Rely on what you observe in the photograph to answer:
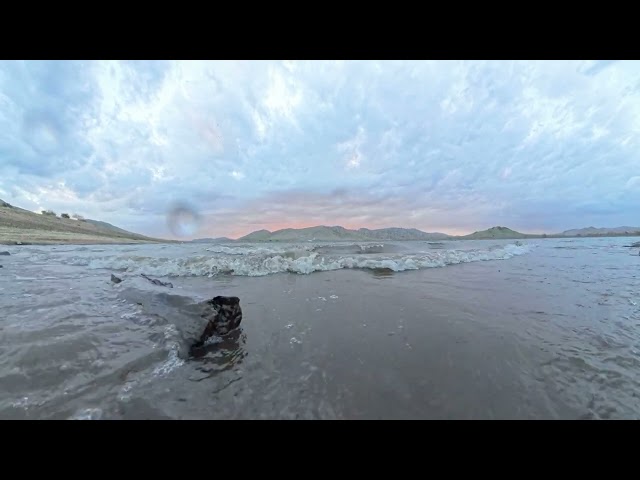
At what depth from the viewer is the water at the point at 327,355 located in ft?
8.68

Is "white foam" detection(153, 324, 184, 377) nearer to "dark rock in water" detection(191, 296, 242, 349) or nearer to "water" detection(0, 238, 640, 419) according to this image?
"water" detection(0, 238, 640, 419)

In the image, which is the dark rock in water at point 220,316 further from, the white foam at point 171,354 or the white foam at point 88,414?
the white foam at point 88,414

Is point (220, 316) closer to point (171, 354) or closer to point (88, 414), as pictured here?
point (171, 354)

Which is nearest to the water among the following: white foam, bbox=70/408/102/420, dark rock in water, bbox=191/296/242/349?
white foam, bbox=70/408/102/420

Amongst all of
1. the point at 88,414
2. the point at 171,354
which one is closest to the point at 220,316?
the point at 171,354

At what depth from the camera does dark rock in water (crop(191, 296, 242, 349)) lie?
4.43 meters

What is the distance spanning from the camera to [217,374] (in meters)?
3.31

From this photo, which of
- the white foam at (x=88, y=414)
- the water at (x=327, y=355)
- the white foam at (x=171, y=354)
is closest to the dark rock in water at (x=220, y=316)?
the water at (x=327, y=355)

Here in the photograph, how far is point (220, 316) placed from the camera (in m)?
4.68

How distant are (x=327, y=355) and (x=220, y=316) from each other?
2365 mm
